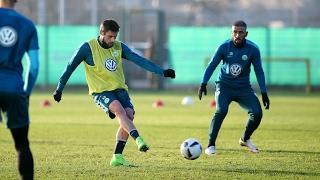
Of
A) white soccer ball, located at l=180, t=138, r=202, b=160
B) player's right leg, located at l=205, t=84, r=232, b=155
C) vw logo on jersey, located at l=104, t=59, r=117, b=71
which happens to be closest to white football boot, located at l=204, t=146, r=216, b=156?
player's right leg, located at l=205, t=84, r=232, b=155

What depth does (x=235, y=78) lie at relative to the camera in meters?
12.5

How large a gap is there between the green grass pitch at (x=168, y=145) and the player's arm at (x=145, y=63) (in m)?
1.24

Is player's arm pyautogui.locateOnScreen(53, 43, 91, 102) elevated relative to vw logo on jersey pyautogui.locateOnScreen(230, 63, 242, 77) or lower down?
elevated

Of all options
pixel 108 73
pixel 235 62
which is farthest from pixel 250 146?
pixel 108 73

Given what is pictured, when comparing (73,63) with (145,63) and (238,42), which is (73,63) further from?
(238,42)

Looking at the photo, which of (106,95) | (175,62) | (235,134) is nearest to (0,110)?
(106,95)

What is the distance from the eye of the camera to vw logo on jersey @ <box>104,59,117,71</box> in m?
10.8

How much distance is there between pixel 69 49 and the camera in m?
34.4

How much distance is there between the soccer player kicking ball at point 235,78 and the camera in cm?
1235

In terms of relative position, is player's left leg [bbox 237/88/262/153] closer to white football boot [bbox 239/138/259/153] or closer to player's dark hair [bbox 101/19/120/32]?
white football boot [bbox 239/138/259/153]

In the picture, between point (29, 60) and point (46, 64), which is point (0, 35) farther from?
point (46, 64)

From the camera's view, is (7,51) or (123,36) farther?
(123,36)

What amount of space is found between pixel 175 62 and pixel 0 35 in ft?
85.2

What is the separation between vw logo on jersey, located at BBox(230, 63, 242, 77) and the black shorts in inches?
194
